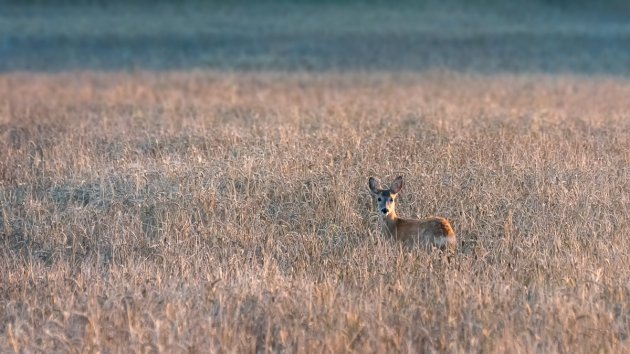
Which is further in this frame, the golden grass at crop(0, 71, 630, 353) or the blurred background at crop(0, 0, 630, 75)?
the blurred background at crop(0, 0, 630, 75)

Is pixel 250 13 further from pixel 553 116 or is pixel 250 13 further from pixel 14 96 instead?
pixel 553 116

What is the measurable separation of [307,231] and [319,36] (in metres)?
28.6

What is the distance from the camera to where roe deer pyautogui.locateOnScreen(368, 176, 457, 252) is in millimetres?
8609

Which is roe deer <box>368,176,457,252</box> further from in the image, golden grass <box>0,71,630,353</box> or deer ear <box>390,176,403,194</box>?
golden grass <box>0,71,630,353</box>

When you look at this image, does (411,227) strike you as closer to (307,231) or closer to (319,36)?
(307,231)

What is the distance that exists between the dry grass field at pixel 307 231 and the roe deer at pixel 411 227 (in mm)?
139

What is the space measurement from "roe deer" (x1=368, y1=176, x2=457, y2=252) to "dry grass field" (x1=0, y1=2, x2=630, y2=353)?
14 centimetres

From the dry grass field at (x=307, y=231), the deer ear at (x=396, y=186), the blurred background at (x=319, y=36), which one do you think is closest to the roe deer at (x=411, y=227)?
the deer ear at (x=396, y=186)

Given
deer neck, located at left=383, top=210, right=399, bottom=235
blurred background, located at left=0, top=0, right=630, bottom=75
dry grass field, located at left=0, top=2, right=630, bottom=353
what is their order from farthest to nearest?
blurred background, located at left=0, top=0, right=630, bottom=75 < deer neck, located at left=383, top=210, right=399, bottom=235 < dry grass field, located at left=0, top=2, right=630, bottom=353

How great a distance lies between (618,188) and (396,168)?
2.36 m

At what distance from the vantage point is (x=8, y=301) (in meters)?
7.48

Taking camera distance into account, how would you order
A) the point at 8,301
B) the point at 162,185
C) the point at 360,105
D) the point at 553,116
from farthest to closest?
the point at 360,105 < the point at 553,116 < the point at 162,185 < the point at 8,301

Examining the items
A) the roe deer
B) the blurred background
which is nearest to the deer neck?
the roe deer

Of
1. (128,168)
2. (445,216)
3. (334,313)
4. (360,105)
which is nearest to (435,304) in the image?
(334,313)
